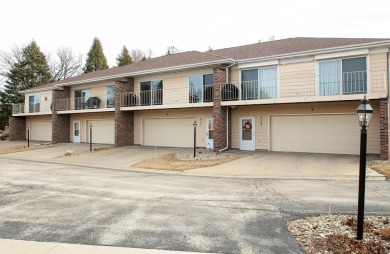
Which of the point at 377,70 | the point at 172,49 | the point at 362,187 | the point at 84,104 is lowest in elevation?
the point at 362,187

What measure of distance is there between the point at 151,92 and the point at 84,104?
7539mm

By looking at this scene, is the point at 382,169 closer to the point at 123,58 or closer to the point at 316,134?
the point at 316,134

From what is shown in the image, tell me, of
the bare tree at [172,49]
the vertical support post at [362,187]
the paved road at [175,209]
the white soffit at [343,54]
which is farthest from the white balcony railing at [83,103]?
the bare tree at [172,49]

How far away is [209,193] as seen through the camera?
8070mm

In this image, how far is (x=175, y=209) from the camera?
643 centimetres

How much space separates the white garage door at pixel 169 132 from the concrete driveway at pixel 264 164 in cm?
272

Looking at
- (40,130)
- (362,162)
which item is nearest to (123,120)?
(40,130)

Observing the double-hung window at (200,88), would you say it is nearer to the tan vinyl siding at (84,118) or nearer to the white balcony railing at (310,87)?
the white balcony railing at (310,87)

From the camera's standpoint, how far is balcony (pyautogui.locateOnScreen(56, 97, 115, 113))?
77.5 feet

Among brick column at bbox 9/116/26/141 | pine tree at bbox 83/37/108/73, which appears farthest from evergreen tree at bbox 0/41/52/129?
brick column at bbox 9/116/26/141

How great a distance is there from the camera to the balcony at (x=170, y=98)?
60.0 feet

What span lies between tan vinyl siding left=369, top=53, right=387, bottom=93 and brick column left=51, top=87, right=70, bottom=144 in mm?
23653

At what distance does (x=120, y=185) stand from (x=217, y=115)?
8835 millimetres

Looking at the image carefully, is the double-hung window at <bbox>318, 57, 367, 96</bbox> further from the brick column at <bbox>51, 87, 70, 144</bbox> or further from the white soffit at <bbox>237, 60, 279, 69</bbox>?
the brick column at <bbox>51, 87, 70, 144</bbox>
